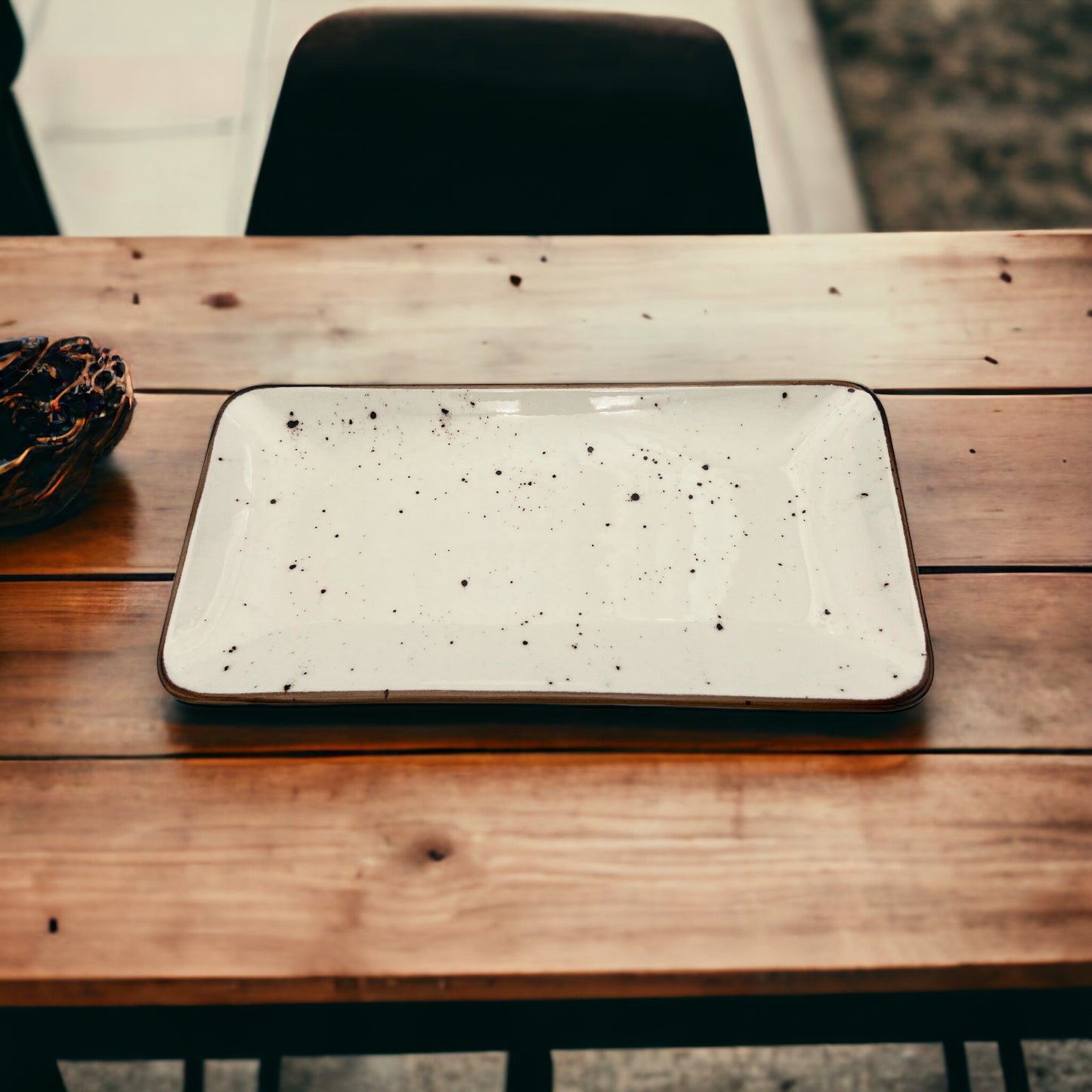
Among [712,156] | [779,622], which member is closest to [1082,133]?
[712,156]

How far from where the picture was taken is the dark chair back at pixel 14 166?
4.51 feet

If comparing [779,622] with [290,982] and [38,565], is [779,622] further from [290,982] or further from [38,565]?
[38,565]

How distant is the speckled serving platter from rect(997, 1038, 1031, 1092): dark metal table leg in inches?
23.2

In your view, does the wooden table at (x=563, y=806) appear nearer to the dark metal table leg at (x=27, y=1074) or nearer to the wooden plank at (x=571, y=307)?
the wooden plank at (x=571, y=307)

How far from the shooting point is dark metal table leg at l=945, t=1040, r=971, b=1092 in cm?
96

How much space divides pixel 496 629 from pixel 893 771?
10.4 inches

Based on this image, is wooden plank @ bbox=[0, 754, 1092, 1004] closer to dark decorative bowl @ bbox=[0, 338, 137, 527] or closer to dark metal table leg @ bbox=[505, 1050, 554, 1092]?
dark decorative bowl @ bbox=[0, 338, 137, 527]

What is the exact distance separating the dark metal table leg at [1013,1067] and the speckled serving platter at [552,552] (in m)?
0.59

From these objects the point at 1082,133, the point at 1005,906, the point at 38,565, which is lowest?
the point at 1082,133

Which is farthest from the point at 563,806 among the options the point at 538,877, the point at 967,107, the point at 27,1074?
the point at 967,107

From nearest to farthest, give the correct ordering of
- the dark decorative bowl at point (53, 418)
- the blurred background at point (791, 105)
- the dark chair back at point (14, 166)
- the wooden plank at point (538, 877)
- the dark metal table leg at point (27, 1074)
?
1. the wooden plank at point (538, 877)
2. the dark decorative bowl at point (53, 418)
3. the dark metal table leg at point (27, 1074)
4. the dark chair back at point (14, 166)
5. the blurred background at point (791, 105)

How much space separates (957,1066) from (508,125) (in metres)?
1.14

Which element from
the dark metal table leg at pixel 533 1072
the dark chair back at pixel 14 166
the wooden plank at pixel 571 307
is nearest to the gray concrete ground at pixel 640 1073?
the dark metal table leg at pixel 533 1072

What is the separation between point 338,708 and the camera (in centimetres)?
58
